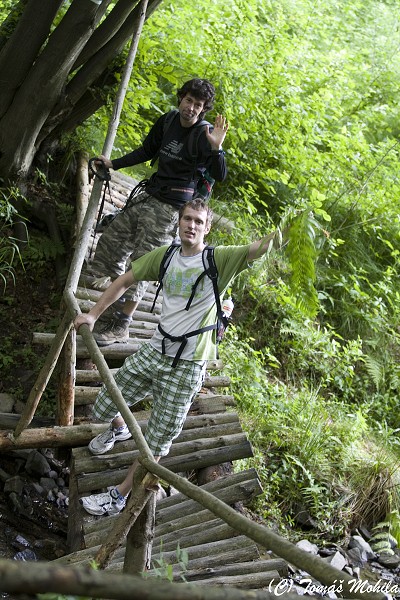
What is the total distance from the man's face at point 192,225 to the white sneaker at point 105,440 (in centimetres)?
169


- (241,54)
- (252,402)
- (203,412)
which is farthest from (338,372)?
(241,54)

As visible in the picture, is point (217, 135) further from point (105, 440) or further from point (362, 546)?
point (362, 546)

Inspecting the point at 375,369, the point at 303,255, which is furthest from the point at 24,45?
the point at 375,369

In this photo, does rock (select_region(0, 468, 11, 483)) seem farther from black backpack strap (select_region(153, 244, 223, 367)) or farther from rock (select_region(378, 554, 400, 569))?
rock (select_region(378, 554, 400, 569))

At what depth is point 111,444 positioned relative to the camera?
496 centimetres

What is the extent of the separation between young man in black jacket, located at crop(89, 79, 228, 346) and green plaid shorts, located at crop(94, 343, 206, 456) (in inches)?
61.8

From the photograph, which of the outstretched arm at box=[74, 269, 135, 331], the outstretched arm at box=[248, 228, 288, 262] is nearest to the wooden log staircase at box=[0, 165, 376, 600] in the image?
the outstretched arm at box=[74, 269, 135, 331]

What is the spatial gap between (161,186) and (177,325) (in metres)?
1.72

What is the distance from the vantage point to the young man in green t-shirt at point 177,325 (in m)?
4.03

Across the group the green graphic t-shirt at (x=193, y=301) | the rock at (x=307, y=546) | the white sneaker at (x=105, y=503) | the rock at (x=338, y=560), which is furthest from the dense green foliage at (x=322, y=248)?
the green graphic t-shirt at (x=193, y=301)

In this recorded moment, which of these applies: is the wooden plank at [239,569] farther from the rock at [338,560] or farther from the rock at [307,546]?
the rock at [307,546]

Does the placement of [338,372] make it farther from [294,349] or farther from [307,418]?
[307,418]

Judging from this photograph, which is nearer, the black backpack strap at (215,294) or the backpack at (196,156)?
the black backpack strap at (215,294)

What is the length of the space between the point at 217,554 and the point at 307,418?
3361 millimetres
